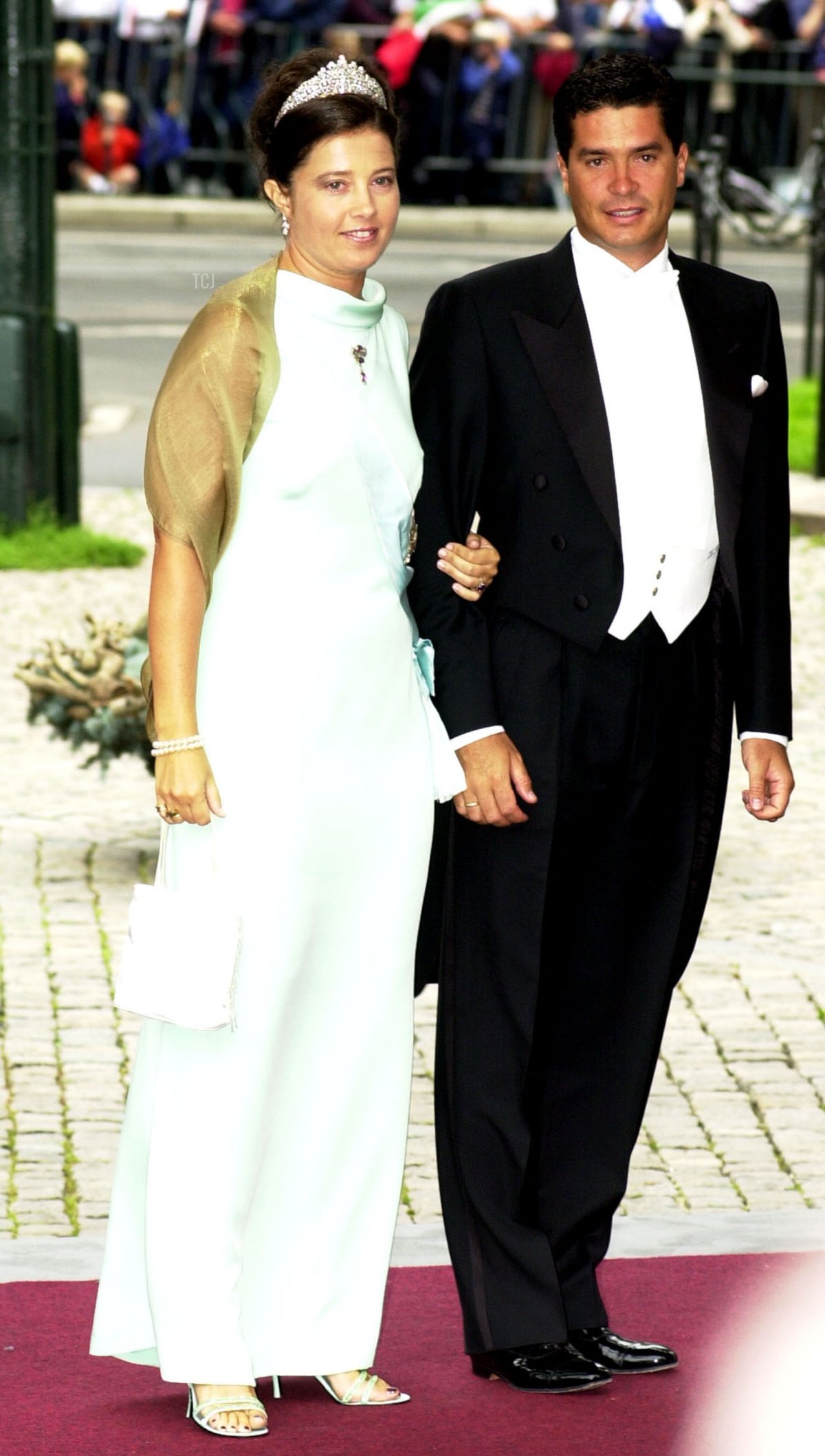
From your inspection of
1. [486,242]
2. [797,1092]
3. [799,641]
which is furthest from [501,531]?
[486,242]

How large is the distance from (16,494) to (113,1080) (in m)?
7.20

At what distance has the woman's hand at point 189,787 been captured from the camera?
13.1 ft

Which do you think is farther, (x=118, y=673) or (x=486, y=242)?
(x=486, y=242)

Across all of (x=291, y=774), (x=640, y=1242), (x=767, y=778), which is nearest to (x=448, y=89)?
(x=640, y=1242)

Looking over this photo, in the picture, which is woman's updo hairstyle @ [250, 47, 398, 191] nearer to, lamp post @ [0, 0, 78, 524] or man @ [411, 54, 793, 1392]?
man @ [411, 54, 793, 1392]

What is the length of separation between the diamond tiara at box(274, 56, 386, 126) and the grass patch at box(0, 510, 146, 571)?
8598 millimetres

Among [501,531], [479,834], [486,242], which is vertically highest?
[501,531]

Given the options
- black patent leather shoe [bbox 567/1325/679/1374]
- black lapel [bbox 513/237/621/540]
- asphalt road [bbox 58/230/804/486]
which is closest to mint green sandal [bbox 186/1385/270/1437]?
black patent leather shoe [bbox 567/1325/679/1374]

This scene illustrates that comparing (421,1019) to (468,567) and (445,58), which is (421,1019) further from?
(445,58)

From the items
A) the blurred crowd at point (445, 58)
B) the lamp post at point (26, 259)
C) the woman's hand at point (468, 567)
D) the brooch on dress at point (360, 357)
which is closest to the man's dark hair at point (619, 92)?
the brooch on dress at point (360, 357)

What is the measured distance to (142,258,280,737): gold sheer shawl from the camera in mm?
3922

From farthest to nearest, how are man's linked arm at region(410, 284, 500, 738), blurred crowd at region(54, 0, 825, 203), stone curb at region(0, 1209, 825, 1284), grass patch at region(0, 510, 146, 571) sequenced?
1. blurred crowd at region(54, 0, 825, 203)
2. grass patch at region(0, 510, 146, 571)
3. stone curb at region(0, 1209, 825, 1284)
4. man's linked arm at region(410, 284, 500, 738)

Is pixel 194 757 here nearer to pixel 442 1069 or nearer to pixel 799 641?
pixel 442 1069

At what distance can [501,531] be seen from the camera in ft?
13.9
